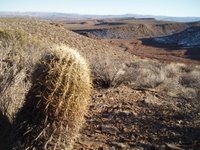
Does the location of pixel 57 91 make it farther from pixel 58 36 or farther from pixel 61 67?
pixel 58 36

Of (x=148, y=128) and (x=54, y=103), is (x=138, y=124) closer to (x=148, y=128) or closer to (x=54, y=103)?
(x=148, y=128)

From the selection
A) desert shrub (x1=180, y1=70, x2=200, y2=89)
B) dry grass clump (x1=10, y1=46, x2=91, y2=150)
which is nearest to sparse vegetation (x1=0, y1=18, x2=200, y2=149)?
dry grass clump (x1=10, y1=46, x2=91, y2=150)

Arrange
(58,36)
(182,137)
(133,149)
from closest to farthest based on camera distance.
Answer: (133,149), (182,137), (58,36)

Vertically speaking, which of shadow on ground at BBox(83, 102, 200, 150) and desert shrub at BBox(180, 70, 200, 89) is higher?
shadow on ground at BBox(83, 102, 200, 150)

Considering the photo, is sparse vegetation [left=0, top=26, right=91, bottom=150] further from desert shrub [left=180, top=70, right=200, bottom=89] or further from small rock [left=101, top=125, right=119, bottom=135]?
desert shrub [left=180, top=70, right=200, bottom=89]

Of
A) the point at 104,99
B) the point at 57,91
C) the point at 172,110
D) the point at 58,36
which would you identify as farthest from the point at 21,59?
the point at 58,36

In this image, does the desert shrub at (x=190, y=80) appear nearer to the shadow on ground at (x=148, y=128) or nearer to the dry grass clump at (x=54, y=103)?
the shadow on ground at (x=148, y=128)

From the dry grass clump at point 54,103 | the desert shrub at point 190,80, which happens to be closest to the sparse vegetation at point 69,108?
A: the dry grass clump at point 54,103

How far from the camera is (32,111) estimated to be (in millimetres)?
4848

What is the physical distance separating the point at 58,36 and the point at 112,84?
647 inches

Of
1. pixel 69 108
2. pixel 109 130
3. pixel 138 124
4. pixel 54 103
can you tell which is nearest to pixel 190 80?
pixel 138 124

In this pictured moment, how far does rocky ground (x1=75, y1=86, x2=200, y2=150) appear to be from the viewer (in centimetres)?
560

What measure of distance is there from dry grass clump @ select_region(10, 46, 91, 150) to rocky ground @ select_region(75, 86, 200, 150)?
Answer: 1.95 feet

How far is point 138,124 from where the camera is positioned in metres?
6.43
